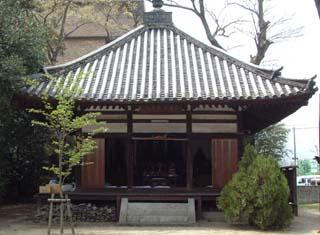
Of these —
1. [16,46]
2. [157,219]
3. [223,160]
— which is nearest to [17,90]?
[16,46]

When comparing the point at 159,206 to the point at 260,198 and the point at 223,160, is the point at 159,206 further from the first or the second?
the point at 260,198

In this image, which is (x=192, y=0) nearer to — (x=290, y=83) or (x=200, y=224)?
(x=290, y=83)

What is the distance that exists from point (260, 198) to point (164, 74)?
19.1 feet

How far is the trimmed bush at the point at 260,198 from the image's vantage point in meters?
14.4

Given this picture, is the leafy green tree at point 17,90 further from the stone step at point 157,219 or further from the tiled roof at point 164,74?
the stone step at point 157,219

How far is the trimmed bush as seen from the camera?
566 inches

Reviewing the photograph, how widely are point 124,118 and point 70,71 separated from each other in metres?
2.64

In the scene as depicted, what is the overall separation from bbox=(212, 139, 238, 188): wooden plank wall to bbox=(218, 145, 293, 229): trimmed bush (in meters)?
2.15

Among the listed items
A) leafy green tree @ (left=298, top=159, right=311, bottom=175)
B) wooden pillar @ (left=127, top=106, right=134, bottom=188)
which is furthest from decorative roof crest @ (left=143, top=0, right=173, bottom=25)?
leafy green tree @ (left=298, top=159, right=311, bottom=175)

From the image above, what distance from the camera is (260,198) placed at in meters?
14.4

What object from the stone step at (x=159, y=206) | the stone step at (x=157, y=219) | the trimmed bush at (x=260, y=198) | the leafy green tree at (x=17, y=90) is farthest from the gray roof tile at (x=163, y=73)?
the stone step at (x=157, y=219)

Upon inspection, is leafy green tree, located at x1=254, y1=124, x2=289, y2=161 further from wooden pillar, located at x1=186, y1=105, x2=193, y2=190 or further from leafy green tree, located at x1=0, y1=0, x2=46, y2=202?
wooden pillar, located at x1=186, y1=105, x2=193, y2=190

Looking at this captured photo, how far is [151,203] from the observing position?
53.7 feet

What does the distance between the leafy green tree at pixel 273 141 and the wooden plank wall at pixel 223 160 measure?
1683 centimetres
